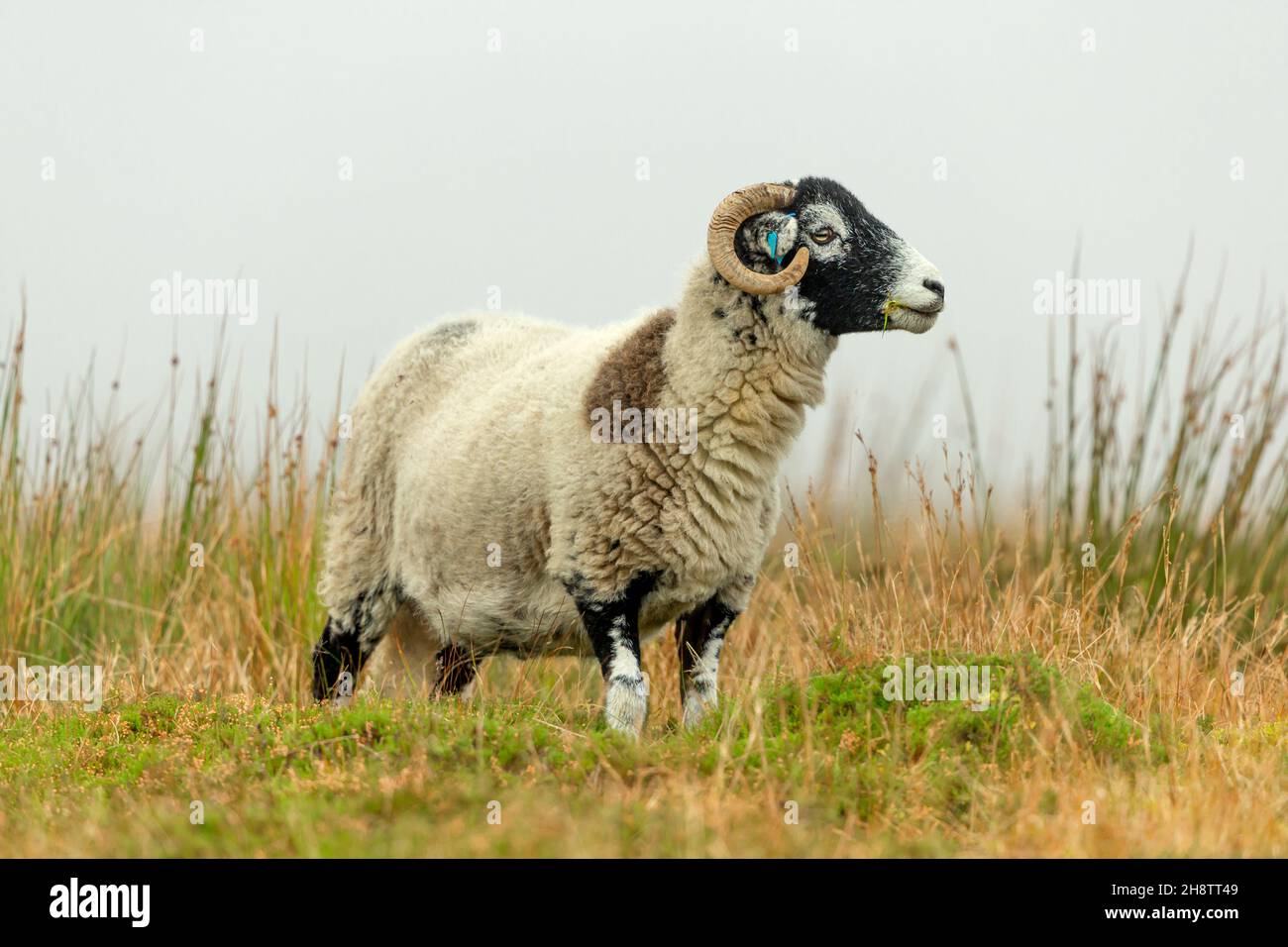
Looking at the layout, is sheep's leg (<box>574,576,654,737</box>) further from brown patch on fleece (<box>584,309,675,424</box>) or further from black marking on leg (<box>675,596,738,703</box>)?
brown patch on fleece (<box>584,309,675,424</box>)

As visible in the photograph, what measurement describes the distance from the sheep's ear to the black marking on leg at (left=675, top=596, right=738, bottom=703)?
164 cm

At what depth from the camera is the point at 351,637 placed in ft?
27.8

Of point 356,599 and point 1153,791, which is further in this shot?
point 356,599

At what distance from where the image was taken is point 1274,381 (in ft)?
32.2

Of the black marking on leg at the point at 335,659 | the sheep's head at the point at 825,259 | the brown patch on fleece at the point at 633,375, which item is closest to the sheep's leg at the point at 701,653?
the brown patch on fleece at the point at 633,375

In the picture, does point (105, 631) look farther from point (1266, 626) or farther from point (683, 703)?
point (1266, 626)

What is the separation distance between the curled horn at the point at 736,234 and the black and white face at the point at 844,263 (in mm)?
61

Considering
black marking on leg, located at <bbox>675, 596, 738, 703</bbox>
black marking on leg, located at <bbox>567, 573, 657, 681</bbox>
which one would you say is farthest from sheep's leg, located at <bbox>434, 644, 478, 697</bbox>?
black marking on leg, located at <bbox>567, 573, 657, 681</bbox>

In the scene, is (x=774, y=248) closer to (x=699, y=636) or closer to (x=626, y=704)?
(x=699, y=636)

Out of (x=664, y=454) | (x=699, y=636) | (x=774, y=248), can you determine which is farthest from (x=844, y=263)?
(x=699, y=636)

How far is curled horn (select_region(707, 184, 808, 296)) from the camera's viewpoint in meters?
6.88

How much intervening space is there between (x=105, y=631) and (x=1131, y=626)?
6.90 meters

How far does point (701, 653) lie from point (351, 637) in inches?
93.1
